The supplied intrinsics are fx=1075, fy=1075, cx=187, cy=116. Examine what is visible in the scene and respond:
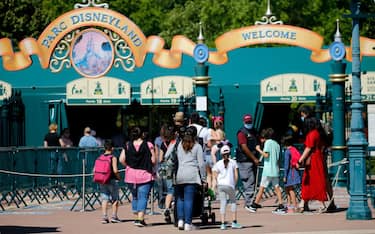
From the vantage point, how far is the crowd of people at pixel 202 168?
693 inches

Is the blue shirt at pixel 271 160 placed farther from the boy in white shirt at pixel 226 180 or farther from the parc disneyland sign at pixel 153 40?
the parc disneyland sign at pixel 153 40

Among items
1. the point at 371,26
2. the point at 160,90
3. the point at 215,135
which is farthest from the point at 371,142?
the point at 371,26

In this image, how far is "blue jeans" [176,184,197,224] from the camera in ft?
57.3

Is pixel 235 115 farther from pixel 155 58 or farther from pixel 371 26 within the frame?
pixel 371 26

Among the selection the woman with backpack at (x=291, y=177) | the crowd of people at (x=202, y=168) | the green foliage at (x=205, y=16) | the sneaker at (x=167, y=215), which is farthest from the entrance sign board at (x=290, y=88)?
the green foliage at (x=205, y=16)

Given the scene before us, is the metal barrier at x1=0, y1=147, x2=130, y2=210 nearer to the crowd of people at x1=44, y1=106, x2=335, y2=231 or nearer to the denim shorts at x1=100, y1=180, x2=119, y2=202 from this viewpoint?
the crowd of people at x1=44, y1=106, x2=335, y2=231

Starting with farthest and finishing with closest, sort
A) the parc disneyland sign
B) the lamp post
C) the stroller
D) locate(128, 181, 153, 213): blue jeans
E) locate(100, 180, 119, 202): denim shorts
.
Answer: the parc disneyland sign, locate(100, 180, 119, 202): denim shorts, the lamp post, locate(128, 181, 153, 213): blue jeans, the stroller

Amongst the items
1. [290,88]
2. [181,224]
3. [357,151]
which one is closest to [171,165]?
[181,224]

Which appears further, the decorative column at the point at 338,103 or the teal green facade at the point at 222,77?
the teal green facade at the point at 222,77

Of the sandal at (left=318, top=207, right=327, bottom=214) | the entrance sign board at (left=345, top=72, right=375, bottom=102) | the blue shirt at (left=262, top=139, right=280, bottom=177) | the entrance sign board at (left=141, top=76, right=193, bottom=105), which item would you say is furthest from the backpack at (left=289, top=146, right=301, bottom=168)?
the entrance sign board at (left=141, top=76, right=193, bottom=105)

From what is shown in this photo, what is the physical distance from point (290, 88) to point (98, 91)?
5.81 m

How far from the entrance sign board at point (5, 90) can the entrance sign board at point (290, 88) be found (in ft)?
26.0

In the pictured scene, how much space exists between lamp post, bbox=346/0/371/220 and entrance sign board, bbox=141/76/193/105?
13.7m

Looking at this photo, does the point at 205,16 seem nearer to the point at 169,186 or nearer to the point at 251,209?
the point at 251,209
